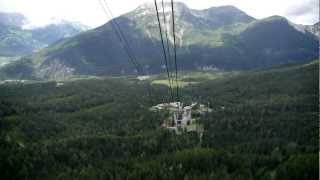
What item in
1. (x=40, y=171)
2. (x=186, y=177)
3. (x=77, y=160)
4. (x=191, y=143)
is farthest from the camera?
(x=191, y=143)

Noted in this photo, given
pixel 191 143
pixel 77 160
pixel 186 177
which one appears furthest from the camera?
pixel 191 143

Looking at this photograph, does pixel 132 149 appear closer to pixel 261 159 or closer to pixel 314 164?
pixel 261 159

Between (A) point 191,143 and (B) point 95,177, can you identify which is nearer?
(B) point 95,177

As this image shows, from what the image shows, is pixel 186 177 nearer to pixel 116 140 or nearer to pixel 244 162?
pixel 244 162

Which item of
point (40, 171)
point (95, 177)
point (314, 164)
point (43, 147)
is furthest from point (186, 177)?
point (43, 147)

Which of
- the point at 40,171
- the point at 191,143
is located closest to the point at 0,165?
the point at 40,171

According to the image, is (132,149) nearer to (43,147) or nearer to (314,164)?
(43,147)

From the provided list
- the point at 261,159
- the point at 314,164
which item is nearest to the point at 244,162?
the point at 261,159

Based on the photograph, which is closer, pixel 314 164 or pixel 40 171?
pixel 314 164

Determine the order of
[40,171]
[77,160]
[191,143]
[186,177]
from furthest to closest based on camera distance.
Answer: [191,143] → [77,160] → [40,171] → [186,177]
